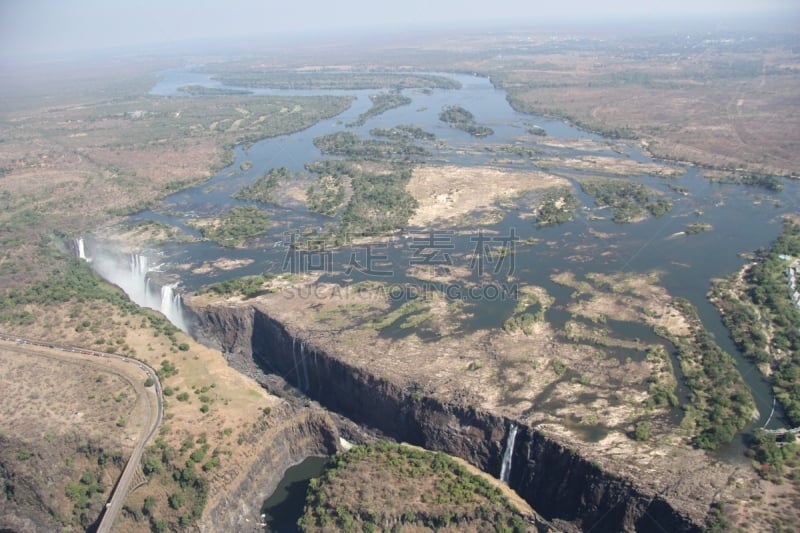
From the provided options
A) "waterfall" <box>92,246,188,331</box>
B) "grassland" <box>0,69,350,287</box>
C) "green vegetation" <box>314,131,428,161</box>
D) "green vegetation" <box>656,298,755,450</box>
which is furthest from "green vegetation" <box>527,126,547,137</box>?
"waterfall" <box>92,246,188,331</box>

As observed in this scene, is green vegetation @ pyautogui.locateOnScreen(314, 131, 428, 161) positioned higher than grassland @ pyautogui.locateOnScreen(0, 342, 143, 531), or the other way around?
A: green vegetation @ pyautogui.locateOnScreen(314, 131, 428, 161)

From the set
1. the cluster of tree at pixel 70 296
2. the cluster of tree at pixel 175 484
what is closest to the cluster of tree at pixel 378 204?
the cluster of tree at pixel 70 296

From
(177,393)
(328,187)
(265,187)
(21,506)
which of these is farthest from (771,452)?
(265,187)

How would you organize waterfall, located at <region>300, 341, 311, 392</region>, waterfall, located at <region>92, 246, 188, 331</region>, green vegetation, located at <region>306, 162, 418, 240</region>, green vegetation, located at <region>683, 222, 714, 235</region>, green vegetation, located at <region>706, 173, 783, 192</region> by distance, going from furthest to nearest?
green vegetation, located at <region>706, 173, 783, 192</region> < green vegetation, located at <region>306, 162, 418, 240</region> < green vegetation, located at <region>683, 222, 714, 235</region> < waterfall, located at <region>92, 246, 188, 331</region> < waterfall, located at <region>300, 341, 311, 392</region>

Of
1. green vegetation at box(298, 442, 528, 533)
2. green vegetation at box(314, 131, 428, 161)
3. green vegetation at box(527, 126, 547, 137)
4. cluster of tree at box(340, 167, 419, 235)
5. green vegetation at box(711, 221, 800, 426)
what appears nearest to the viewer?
green vegetation at box(298, 442, 528, 533)

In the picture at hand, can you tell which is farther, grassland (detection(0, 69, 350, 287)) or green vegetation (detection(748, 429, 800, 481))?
grassland (detection(0, 69, 350, 287))

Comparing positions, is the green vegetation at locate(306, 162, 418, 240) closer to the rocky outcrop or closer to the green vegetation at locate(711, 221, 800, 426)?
the rocky outcrop

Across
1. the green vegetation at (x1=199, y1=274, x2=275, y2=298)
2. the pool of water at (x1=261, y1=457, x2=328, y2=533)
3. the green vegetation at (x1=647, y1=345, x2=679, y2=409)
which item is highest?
the green vegetation at (x1=199, y1=274, x2=275, y2=298)

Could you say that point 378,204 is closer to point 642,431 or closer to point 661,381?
point 661,381
